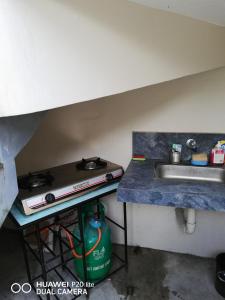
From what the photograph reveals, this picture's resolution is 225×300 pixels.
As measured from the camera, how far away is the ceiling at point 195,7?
87cm

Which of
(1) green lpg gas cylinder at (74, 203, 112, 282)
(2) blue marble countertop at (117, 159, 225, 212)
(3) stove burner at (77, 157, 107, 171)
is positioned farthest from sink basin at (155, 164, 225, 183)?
(1) green lpg gas cylinder at (74, 203, 112, 282)

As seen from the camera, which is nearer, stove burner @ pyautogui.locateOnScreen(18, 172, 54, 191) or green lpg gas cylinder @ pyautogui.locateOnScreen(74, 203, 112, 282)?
stove burner @ pyautogui.locateOnScreen(18, 172, 54, 191)

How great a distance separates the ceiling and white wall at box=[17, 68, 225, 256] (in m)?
0.75

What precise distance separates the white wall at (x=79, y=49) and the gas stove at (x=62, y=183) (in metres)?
0.87

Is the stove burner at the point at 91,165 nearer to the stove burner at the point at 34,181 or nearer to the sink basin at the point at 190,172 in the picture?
the stove burner at the point at 34,181

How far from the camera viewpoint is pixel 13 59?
0.59 metres

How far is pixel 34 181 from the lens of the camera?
1.60 m

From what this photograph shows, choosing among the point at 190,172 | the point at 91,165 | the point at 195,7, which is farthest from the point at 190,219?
the point at 195,7

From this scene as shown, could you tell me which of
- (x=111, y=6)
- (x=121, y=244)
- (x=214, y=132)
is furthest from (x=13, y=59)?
(x=121, y=244)

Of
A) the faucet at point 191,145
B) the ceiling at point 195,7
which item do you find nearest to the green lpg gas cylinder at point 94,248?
the faucet at point 191,145

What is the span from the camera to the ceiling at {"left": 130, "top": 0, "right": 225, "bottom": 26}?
0.87 meters

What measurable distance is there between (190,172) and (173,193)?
523mm

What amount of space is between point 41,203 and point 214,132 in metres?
1.37

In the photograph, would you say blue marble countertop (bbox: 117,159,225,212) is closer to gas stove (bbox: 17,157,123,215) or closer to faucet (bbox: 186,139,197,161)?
gas stove (bbox: 17,157,123,215)
